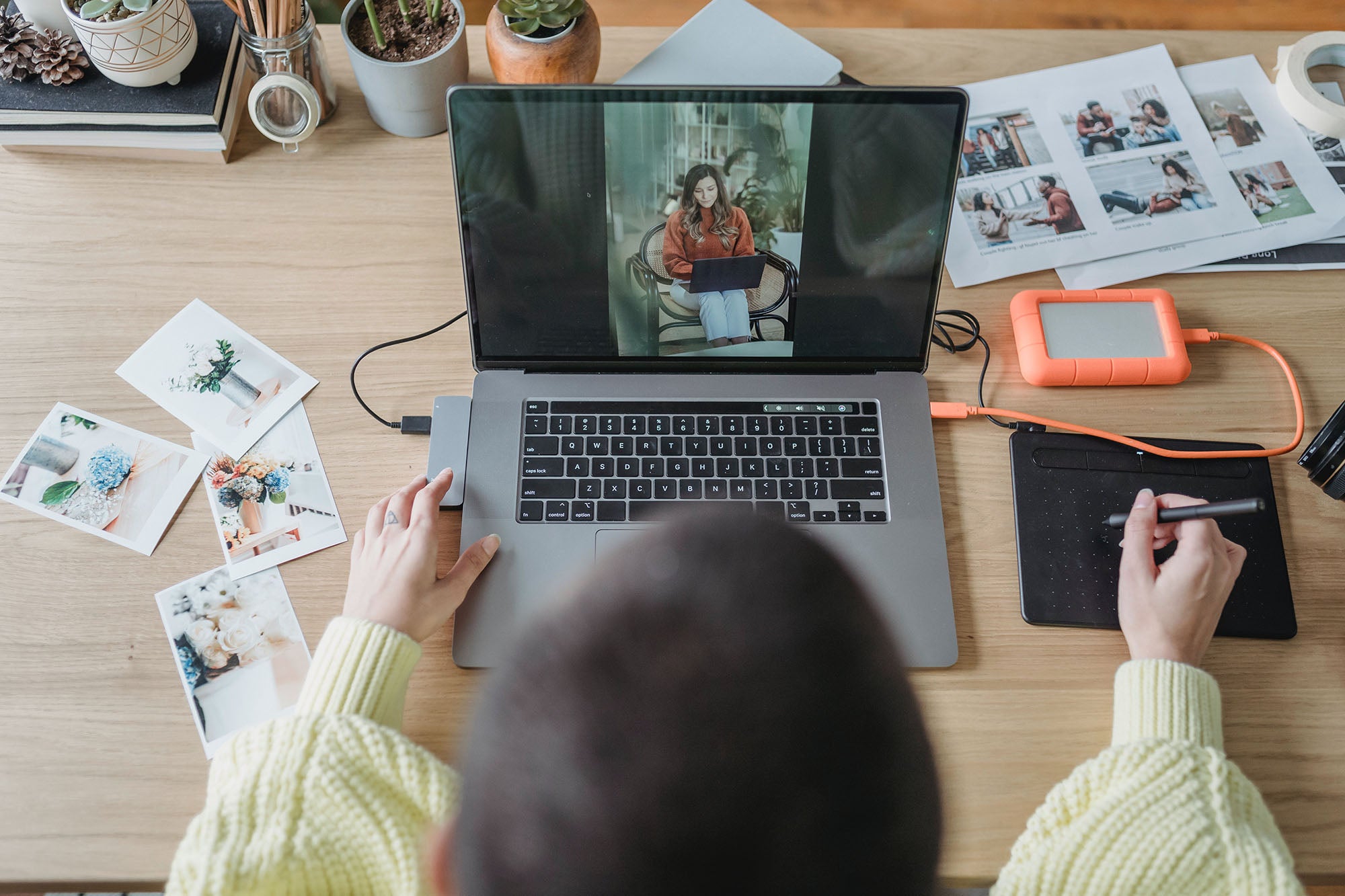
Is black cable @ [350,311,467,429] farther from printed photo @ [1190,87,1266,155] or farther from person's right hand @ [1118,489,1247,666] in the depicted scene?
printed photo @ [1190,87,1266,155]

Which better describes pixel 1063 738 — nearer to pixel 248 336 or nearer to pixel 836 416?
pixel 836 416

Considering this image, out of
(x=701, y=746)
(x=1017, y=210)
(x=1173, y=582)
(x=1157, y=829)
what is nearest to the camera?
(x=701, y=746)

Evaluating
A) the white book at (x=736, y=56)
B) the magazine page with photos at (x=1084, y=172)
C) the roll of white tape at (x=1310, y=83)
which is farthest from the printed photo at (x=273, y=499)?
the roll of white tape at (x=1310, y=83)

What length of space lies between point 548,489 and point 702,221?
25 centimetres

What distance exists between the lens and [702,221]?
2.43ft

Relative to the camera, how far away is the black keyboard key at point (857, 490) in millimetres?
777

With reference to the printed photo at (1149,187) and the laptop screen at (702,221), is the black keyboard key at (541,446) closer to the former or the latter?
the laptop screen at (702,221)

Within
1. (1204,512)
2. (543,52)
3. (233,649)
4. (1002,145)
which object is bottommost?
(233,649)

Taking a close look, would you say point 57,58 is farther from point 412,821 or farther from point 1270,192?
point 1270,192

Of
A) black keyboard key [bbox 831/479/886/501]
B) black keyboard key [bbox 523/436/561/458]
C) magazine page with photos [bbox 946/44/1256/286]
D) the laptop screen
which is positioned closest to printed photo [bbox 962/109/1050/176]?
magazine page with photos [bbox 946/44/1256/286]

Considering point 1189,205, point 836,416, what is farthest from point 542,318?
point 1189,205

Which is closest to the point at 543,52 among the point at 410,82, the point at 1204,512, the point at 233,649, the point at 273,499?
the point at 410,82

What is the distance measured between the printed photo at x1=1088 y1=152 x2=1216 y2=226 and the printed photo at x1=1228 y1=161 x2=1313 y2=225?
0.13ft

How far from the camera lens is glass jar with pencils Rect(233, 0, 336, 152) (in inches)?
34.3
